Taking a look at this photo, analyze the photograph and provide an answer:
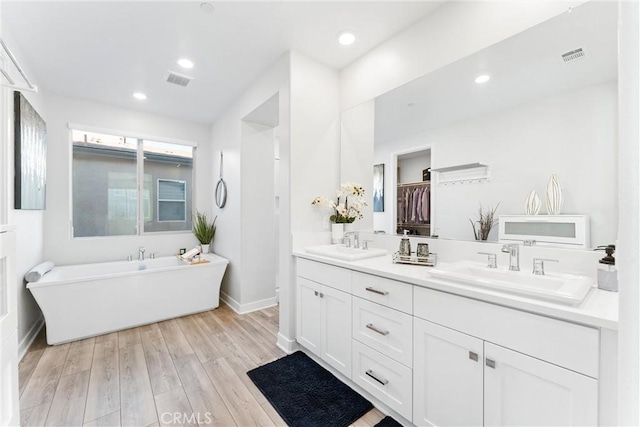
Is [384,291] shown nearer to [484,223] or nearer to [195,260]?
[484,223]

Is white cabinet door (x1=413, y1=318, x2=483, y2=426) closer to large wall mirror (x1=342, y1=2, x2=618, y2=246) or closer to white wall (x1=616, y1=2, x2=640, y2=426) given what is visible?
large wall mirror (x1=342, y1=2, x2=618, y2=246)

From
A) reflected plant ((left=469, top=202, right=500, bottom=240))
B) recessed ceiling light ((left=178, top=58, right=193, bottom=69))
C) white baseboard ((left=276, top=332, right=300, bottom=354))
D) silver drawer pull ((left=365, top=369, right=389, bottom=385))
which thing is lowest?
white baseboard ((left=276, top=332, right=300, bottom=354))

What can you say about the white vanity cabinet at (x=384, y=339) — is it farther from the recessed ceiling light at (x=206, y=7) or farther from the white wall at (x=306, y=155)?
the recessed ceiling light at (x=206, y=7)

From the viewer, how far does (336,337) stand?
1.94 meters

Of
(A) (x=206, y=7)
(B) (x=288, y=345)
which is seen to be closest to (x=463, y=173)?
(B) (x=288, y=345)

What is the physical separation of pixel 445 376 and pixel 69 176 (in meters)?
4.46

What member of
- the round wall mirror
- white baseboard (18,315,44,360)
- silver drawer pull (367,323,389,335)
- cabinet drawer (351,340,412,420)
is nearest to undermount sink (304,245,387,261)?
silver drawer pull (367,323,389,335)

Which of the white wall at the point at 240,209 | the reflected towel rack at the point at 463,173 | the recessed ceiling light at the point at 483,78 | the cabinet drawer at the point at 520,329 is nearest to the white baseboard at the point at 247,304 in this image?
the white wall at the point at 240,209

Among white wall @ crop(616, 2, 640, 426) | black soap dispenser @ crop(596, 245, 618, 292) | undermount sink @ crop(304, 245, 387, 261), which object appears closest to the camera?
white wall @ crop(616, 2, 640, 426)

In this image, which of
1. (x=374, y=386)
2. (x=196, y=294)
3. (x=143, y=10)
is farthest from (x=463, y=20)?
(x=196, y=294)

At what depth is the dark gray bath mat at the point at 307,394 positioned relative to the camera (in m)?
1.62

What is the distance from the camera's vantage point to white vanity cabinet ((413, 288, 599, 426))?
98cm

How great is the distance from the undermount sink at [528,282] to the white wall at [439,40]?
4.46ft

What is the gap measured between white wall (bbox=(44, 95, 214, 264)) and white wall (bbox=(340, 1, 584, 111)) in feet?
9.90
